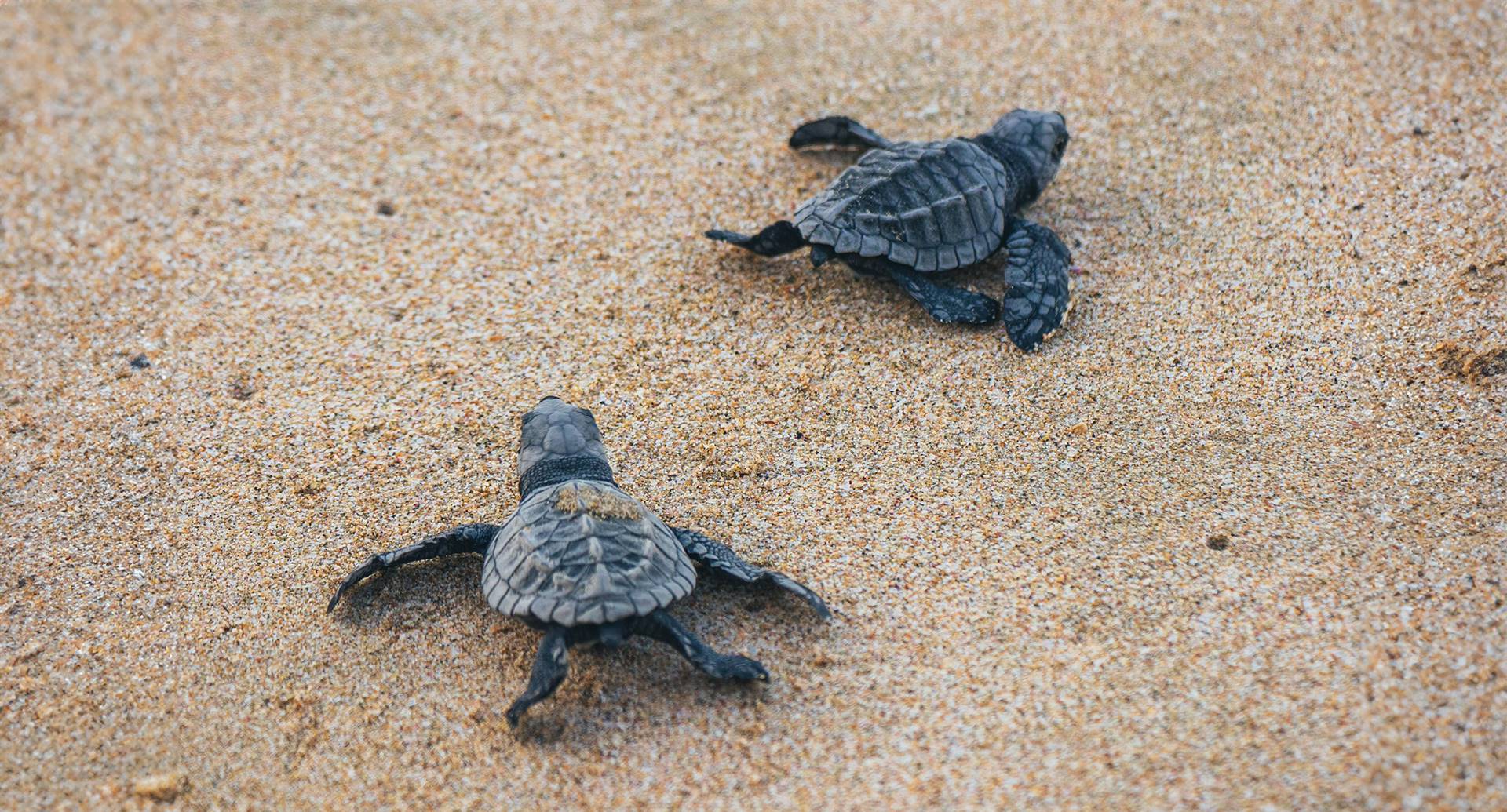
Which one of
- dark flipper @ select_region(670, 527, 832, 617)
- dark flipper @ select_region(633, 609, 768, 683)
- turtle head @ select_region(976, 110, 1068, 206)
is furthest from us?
turtle head @ select_region(976, 110, 1068, 206)

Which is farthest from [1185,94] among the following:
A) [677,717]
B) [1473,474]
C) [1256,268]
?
[677,717]

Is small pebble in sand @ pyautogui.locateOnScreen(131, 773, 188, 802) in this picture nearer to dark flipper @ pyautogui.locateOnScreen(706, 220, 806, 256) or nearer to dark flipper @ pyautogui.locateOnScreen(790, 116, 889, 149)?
dark flipper @ pyautogui.locateOnScreen(706, 220, 806, 256)

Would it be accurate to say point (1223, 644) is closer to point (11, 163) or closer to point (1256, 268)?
point (1256, 268)

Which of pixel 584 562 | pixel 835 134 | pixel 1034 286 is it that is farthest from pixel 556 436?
pixel 835 134

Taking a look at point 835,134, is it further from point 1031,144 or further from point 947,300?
point 947,300

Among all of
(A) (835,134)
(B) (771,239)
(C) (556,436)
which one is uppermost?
(A) (835,134)

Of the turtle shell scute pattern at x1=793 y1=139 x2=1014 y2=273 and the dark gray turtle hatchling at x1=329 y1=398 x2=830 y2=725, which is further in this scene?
the turtle shell scute pattern at x1=793 y1=139 x2=1014 y2=273

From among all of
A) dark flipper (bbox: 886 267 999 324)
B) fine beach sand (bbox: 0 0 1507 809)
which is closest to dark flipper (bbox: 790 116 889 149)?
fine beach sand (bbox: 0 0 1507 809)
